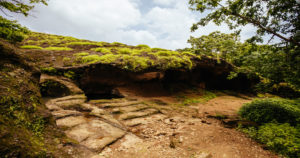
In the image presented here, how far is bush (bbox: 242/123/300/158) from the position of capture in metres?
3.76

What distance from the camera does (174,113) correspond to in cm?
696

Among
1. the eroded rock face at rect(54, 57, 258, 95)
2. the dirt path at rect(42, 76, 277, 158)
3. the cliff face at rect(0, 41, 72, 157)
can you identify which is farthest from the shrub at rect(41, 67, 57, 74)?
the cliff face at rect(0, 41, 72, 157)

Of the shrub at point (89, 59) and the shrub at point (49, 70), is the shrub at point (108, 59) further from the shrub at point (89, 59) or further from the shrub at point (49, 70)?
the shrub at point (49, 70)

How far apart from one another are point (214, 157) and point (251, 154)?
4.19ft

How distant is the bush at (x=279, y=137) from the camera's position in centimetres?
376

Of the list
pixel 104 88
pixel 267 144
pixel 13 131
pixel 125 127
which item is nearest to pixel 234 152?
pixel 267 144

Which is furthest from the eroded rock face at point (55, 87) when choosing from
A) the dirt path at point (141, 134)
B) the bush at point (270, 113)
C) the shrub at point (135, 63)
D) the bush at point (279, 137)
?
the bush at point (270, 113)

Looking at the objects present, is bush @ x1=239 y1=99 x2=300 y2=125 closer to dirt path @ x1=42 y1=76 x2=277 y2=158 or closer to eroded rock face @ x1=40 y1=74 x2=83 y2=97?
dirt path @ x1=42 y1=76 x2=277 y2=158

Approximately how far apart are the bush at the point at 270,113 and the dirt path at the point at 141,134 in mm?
1621

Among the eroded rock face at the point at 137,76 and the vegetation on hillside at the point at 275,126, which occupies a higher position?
the eroded rock face at the point at 137,76

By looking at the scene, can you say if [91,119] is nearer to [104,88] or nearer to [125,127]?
[125,127]

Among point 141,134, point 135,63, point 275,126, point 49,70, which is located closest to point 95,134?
point 141,134

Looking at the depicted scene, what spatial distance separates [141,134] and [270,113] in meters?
5.77

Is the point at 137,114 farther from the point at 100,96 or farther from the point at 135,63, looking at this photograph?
the point at 135,63
